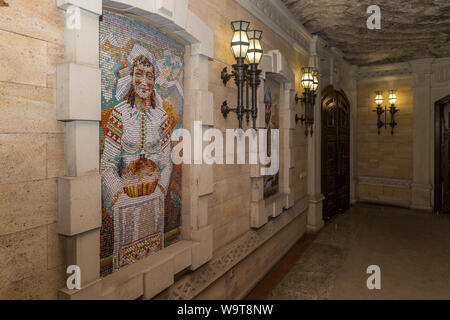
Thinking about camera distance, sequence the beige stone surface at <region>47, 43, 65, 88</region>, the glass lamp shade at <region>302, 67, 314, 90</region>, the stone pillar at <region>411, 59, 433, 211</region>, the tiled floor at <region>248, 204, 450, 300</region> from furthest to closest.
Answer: the stone pillar at <region>411, 59, 433, 211</region> → the glass lamp shade at <region>302, 67, 314, 90</region> → the tiled floor at <region>248, 204, 450, 300</region> → the beige stone surface at <region>47, 43, 65, 88</region>

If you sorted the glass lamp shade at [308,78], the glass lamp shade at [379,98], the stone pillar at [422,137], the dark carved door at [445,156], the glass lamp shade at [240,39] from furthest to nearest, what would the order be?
the glass lamp shade at [379,98] < the stone pillar at [422,137] < the dark carved door at [445,156] < the glass lamp shade at [308,78] < the glass lamp shade at [240,39]

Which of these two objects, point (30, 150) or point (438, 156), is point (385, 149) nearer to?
point (438, 156)

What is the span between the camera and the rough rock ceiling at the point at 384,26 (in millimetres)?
4734

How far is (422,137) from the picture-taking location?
802 cm

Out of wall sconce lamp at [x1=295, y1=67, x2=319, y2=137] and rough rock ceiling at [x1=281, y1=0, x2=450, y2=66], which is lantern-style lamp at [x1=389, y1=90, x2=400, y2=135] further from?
wall sconce lamp at [x1=295, y1=67, x2=319, y2=137]

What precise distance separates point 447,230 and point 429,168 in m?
2.19

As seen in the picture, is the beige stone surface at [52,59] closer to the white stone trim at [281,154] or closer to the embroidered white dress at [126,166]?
the embroidered white dress at [126,166]

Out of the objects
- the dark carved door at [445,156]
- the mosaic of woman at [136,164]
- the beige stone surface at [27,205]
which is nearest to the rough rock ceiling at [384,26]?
the dark carved door at [445,156]

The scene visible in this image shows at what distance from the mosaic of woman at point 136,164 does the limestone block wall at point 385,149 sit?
7.66 metres

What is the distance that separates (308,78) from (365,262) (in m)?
3.14

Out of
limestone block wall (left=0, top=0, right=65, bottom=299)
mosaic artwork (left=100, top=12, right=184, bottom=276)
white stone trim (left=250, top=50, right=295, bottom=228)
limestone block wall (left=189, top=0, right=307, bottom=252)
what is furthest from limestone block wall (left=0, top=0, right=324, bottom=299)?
white stone trim (left=250, top=50, right=295, bottom=228)

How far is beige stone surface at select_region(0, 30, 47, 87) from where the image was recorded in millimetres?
1599

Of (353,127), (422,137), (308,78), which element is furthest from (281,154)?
(422,137)

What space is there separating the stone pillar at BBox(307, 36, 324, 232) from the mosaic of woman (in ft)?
13.8
